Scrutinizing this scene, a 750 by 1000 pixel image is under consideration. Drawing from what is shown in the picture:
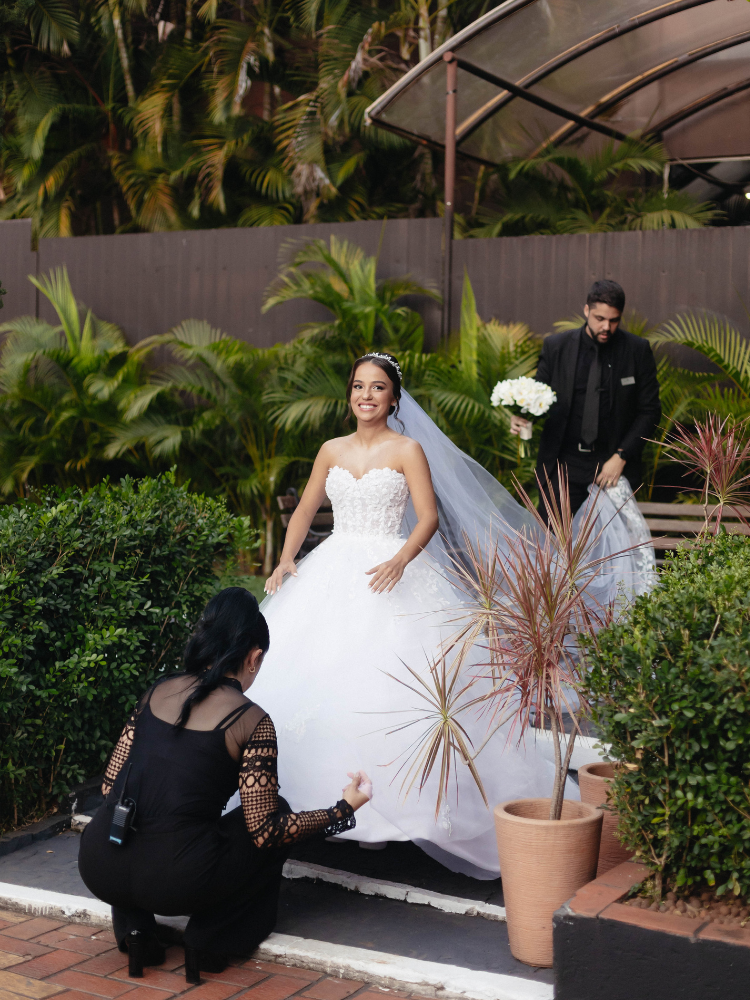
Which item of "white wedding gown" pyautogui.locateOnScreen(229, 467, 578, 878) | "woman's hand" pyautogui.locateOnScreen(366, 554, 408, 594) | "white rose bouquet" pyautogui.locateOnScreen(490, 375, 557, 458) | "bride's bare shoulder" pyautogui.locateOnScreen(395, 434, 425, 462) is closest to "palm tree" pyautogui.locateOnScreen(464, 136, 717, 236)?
"white rose bouquet" pyautogui.locateOnScreen(490, 375, 557, 458)

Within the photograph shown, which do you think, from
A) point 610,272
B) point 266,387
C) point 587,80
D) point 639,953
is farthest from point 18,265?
Answer: point 639,953

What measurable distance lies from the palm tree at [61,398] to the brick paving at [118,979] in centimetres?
673

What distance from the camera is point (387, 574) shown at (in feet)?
13.7

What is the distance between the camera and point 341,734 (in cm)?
380

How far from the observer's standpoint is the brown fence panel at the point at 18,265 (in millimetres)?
11375

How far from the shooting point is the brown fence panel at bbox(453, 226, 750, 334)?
8109mm

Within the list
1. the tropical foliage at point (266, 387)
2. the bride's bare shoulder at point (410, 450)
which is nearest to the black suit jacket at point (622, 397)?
the tropical foliage at point (266, 387)

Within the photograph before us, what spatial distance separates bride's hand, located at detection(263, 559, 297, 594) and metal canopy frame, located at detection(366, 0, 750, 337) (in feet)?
15.9

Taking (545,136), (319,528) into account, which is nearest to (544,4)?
(545,136)

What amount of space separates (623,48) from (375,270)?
3191 mm

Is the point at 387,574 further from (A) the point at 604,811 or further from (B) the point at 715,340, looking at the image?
(B) the point at 715,340

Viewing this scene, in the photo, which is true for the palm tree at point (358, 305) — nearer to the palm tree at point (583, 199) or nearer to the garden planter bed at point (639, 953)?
the palm tree at point (583, 199)

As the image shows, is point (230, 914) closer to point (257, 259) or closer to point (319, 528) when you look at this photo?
point (319, 528)

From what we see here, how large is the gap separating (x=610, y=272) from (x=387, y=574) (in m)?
5.21
